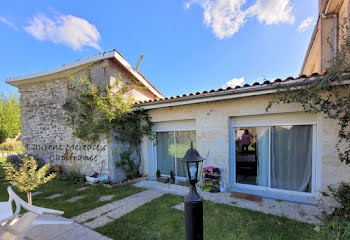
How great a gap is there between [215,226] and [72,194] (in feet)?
18.3

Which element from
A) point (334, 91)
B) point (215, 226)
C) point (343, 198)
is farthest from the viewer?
point (334, 91)

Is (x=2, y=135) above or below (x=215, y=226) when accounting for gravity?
above

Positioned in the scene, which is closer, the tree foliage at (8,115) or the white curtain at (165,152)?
the white curtain at (165,152)

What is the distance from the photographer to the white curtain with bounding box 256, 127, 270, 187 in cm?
532

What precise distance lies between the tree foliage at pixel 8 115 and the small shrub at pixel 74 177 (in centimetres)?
2082

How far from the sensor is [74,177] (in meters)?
7.74

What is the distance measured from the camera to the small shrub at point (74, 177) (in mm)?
7461

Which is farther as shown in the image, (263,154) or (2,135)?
(2,135)

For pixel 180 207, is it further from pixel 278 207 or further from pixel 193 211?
pixel 278 207

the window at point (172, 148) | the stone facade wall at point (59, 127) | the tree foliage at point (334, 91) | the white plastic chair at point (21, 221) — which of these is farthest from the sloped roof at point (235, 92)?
the white plastic chair at point (21, 221)

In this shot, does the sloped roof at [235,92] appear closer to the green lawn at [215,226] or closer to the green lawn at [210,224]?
the green lawn at [210,224]

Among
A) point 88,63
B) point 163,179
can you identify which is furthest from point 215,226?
point 88,63

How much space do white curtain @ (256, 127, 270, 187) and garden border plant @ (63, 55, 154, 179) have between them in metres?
4.73

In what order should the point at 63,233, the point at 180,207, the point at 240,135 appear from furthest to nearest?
the point at 240,135, the point at 180,207, the point at 63,233
